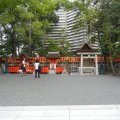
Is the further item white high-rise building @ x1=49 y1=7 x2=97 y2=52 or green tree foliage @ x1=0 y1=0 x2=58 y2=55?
white high-rise building @ x1=49 y1=7 x2=97 y2=52

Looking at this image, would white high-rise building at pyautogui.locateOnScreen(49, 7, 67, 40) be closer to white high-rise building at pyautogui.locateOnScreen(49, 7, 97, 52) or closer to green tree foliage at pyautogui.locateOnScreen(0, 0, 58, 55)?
white high-rise building at pyautogui.locateOnScreen(49, 7, 97, 52)

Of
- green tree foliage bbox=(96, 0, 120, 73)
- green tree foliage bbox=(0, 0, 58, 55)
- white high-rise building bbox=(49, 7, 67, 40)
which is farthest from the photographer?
white high-rise building bbox=(49, 7, 67, 40)
